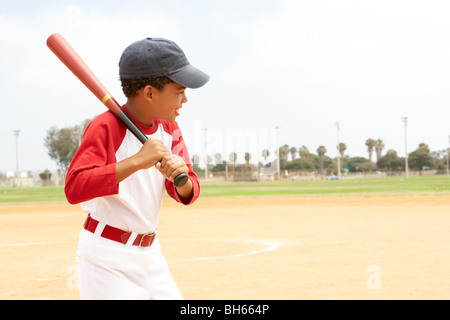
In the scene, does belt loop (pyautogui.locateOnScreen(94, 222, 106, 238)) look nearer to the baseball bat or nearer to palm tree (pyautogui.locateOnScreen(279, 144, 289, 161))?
the baseball bat

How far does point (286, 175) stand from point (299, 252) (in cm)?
8240

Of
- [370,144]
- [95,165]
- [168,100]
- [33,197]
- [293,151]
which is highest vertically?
[370,144]

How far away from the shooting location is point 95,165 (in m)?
2.62

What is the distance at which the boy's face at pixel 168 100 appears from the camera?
2.84m

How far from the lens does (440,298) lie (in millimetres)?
6277

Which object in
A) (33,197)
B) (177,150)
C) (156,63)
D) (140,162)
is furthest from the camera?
(33,197)

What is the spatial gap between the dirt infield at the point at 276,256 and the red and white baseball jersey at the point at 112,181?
3829mm

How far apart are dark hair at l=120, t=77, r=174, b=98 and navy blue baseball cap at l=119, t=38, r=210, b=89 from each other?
0.02 metres

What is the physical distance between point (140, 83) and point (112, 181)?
1.75 feet

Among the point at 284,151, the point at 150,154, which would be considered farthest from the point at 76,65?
the point at 284,151

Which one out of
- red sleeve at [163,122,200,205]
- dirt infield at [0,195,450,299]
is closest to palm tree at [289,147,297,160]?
dirt infield at [0,195,450,299]

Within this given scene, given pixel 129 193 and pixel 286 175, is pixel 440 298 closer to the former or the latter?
pixel 129 193

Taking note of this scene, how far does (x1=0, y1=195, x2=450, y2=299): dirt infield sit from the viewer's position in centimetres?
690

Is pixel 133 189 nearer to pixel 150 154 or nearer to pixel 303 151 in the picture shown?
pixel 150 154
